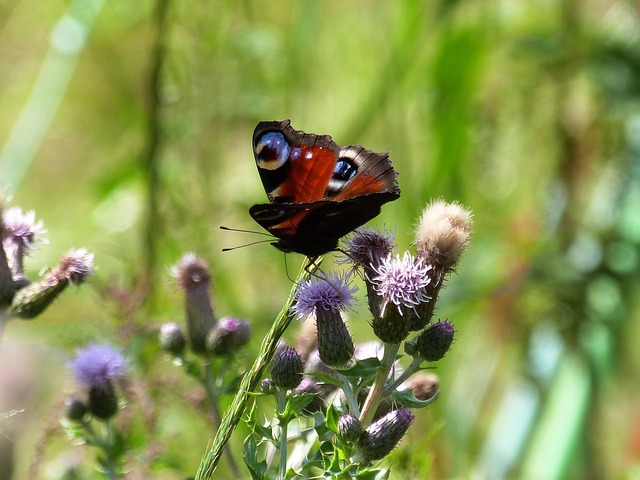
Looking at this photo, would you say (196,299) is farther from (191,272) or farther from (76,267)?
(76,267)

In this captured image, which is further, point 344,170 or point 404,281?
point 344,170

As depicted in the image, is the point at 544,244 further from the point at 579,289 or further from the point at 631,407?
the point at 631,407

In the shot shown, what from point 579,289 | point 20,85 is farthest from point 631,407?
point 20,85

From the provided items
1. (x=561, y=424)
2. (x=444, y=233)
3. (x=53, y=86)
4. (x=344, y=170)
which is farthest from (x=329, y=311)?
(x=561, y=424)

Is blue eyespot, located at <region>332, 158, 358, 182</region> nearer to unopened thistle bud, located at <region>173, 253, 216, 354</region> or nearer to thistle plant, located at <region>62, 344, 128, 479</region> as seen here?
unopened thistle bud, located at <region>173, 253, 216, 354</region>

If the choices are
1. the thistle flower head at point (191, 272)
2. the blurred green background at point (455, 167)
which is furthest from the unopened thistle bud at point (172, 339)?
the blurred green background at point (455, 167)
